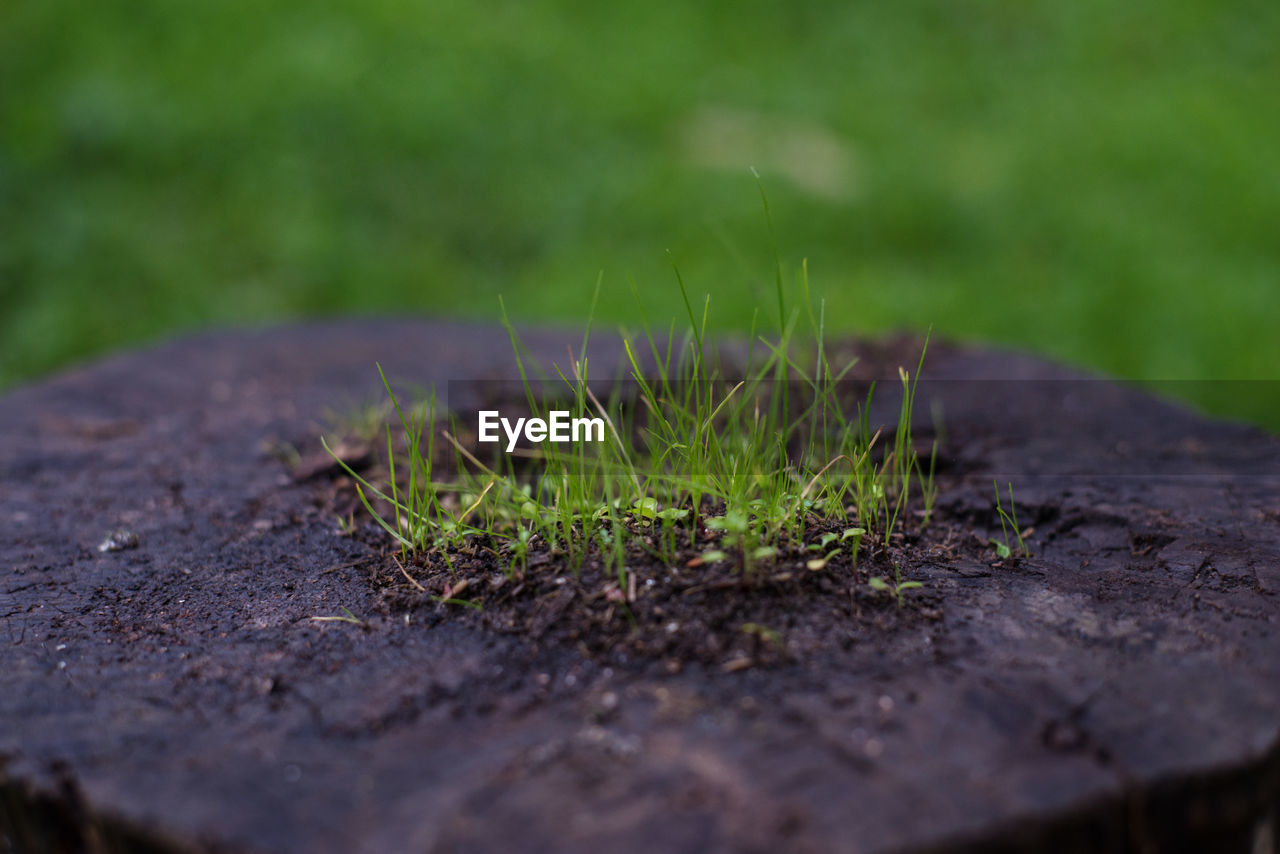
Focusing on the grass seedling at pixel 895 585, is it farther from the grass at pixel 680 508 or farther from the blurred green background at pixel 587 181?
the blurred green background at pixel 587 181

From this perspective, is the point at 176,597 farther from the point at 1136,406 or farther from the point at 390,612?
the point at 1136,406

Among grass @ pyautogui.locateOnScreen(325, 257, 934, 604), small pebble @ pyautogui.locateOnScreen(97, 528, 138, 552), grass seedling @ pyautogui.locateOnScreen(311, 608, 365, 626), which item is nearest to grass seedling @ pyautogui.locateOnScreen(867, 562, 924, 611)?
grass @ pyautogui.locateOnScreen(325, 257, 934, 604)

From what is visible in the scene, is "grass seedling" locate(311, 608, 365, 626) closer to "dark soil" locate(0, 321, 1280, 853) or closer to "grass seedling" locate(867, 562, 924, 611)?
"dark soil" locate(0, 321, 1280, 853)

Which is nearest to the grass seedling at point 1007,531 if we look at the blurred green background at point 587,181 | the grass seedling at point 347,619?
the grass seedling at point 347,619

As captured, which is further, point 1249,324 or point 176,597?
point 1249,324

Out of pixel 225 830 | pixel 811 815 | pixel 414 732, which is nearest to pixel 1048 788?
pixel 811 815

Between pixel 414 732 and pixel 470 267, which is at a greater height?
pixel 470 267
